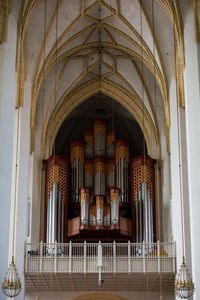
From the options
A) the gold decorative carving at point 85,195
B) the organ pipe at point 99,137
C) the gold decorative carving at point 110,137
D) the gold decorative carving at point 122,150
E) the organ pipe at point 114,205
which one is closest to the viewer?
the organ pipe at point 114,205

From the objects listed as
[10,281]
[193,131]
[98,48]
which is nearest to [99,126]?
[98,48]

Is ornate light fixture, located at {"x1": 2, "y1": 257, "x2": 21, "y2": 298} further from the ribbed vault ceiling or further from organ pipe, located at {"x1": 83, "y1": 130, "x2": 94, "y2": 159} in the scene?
organ pipe, located at {"x1": 83, "y1": 130, "x2": 94, "y2": 159}

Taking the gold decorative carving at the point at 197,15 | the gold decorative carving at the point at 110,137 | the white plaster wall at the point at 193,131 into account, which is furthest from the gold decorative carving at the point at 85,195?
the gold decorative carving at the point at 197,15

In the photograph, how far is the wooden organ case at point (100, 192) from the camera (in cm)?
2897

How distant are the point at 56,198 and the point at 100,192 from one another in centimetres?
227

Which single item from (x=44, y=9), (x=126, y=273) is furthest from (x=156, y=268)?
(x=44, y=9)

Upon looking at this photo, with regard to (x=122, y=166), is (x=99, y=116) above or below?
above

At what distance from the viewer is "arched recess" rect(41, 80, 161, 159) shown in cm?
3114

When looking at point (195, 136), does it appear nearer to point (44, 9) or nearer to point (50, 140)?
point (44, 9)

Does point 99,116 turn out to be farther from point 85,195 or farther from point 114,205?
point 114,205

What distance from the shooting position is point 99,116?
115 ft

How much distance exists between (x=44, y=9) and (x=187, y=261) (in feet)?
37.8

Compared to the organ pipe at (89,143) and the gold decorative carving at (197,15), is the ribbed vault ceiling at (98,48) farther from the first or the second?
the organ pipe at (89,143)

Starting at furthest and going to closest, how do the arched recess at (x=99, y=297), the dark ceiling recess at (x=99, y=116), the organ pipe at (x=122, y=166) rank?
the dark ceiling recess at (x=99, y=116)
the organ pipe at (x=122, y=166)
the arched recess at (x=99, y=297)
